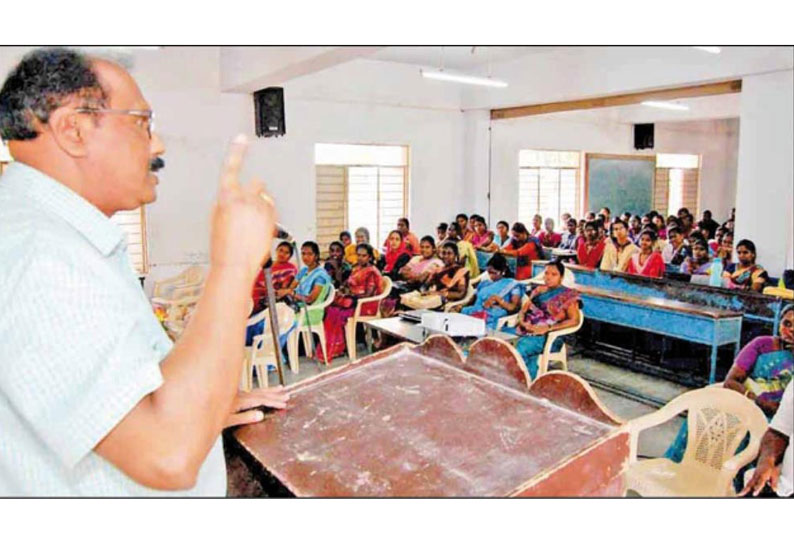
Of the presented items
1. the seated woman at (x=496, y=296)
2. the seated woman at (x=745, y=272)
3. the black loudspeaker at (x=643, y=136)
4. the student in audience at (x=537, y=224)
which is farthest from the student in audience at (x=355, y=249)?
the black loudspeaker at (x=643, y=136)

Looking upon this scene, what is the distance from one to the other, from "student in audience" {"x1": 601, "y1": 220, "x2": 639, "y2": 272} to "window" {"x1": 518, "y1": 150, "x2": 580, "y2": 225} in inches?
92.8

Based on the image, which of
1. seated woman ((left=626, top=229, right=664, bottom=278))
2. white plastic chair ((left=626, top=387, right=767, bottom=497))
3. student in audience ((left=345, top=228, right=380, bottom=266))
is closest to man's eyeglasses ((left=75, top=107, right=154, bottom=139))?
white plastic chair ((left=626, top=387, right=767, bottom=497))

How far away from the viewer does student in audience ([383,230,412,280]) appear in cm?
483

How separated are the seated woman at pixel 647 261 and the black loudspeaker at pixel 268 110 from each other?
2663 millimetres

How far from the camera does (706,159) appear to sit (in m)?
9.10

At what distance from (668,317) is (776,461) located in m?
1.95

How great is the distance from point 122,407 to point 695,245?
13.6ft

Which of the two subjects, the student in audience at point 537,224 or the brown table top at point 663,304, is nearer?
the brown table top at point 663,304

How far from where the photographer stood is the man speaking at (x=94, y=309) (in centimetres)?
51

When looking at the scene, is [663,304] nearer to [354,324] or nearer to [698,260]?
[698,260]

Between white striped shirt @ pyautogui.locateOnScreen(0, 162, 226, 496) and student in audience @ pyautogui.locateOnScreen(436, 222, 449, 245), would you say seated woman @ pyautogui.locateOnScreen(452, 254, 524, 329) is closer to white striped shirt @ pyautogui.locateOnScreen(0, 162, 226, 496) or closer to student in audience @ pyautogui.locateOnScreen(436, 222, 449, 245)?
student in audience @ pyautogui.locateOnScreen(436, 222, 449, 245)

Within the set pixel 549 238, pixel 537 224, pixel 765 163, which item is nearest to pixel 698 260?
pixel 765 163

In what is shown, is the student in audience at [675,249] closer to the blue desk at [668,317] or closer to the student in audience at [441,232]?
the blue desk at [668,317]
